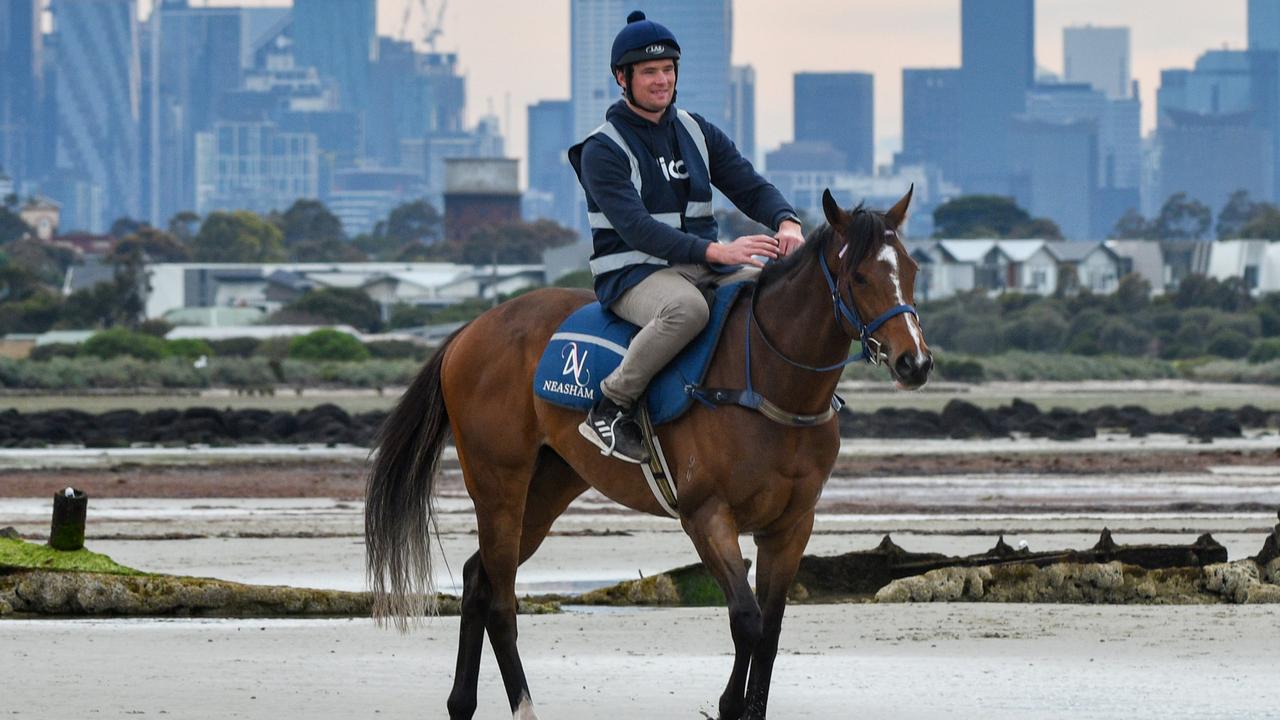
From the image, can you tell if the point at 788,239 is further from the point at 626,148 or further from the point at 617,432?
the point at 617,432

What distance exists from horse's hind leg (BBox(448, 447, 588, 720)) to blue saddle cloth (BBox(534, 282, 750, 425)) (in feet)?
1.94

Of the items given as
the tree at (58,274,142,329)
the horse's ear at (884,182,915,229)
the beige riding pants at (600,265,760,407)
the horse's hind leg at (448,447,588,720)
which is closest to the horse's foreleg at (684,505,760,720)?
the beige riding pants at (600,265,760,407)

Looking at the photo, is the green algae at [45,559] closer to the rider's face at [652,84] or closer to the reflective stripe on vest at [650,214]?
the reflective stripe on vest at [650,214]

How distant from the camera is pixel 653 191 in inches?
397

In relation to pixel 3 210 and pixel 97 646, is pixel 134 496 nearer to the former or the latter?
pixel 97 646

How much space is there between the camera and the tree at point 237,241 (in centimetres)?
16575

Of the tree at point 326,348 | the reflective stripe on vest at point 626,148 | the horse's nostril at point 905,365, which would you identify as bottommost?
the tree at point 326,348

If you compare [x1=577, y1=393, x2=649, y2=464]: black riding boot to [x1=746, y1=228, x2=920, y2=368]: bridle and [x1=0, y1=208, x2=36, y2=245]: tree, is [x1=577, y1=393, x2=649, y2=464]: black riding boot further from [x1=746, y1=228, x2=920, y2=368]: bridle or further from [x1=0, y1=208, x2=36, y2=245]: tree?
[x1=0, y1=208, x2=36, y2=245]: tree

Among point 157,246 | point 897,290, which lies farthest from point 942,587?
point 157,246

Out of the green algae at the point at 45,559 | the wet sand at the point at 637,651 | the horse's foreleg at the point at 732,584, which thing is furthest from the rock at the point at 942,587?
the green algae at the point at 45,559

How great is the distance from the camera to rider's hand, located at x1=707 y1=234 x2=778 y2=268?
380 inches

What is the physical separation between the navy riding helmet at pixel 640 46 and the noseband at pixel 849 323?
1.26 metres

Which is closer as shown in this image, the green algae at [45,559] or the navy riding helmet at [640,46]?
the navy riding helmet at [640,46]

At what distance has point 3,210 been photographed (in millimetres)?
193000
